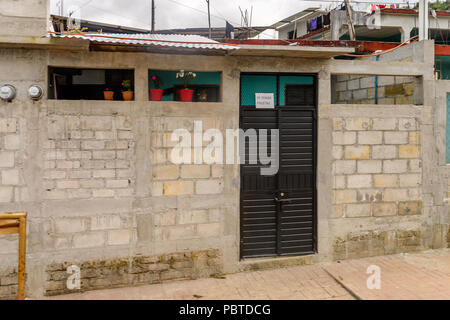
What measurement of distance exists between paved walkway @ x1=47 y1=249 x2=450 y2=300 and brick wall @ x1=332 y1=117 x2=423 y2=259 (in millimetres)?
425

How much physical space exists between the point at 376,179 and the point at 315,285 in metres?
2.46

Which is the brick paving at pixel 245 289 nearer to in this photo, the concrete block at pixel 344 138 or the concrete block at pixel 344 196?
the concrete block at pixel 344 196

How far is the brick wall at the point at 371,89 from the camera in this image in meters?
7.81

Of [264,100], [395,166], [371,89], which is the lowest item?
[395,166]

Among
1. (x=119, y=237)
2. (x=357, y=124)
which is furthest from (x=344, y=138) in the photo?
(x=119, y=237)

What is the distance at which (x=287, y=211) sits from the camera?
6.95 metres

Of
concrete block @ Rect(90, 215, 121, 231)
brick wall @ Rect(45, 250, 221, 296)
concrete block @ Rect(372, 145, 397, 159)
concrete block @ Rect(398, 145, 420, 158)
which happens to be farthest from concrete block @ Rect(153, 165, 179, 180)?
concrete block @ Rect(398, 145, 420, 158)

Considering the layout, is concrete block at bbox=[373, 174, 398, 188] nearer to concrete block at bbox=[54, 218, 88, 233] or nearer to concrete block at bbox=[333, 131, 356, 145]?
concrete block at bbox=[333, 131, 356, 145]

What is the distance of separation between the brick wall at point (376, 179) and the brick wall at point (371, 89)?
0.81 meters

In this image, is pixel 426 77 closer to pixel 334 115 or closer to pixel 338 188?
pixel 334 115

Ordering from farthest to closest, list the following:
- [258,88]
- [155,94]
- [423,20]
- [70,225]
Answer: [423,20] < [258,88] < [155,94] < [70,225]

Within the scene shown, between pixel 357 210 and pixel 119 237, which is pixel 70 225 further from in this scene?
pixel 357 210

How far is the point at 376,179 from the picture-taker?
284 inches

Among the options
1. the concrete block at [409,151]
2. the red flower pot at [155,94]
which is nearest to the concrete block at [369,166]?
the concrete block at [409,151]
